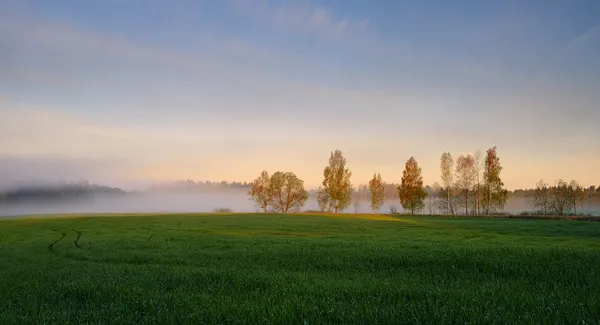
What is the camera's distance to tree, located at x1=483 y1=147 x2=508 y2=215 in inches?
4218

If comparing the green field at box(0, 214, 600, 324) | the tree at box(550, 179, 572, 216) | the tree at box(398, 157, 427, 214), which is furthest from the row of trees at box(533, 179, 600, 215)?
the green field at box(0, 214, 600, 324)

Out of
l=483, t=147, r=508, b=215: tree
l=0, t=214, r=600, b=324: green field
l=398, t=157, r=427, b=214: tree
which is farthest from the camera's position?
l=398, t=157, r=427, b=214: tree

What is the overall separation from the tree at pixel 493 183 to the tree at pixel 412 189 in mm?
18245

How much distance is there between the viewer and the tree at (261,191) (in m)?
150

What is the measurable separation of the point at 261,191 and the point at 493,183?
85880mm

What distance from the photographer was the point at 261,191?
→ 151m

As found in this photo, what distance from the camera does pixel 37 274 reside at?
13.6 m

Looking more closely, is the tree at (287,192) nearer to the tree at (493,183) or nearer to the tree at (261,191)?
the tree at (261,191)

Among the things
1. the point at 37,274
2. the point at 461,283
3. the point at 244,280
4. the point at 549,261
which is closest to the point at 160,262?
the point at 37,274

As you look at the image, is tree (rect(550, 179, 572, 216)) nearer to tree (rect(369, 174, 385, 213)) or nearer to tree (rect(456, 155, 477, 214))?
tree (rect(456, 155, 477, 214))

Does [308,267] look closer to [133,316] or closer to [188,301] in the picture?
[188,301]

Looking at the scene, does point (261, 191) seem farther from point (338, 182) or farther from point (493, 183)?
point (493, 183)

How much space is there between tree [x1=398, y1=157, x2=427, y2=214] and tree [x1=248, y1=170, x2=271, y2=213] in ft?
184

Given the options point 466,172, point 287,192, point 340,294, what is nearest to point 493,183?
point 466,172
